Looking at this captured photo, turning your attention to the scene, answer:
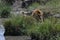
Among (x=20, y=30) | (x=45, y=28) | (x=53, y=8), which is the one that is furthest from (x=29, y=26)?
(x=53, y=8)

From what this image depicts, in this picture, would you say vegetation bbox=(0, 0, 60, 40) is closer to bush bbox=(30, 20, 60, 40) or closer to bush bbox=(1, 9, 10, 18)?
bush bbox=(30, 20, 60, 40)

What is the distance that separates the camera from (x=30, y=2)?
700 inches

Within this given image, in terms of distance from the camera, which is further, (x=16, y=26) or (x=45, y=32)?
(x=16, y=26)

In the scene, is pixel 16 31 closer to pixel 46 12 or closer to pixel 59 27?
pixel 59 27

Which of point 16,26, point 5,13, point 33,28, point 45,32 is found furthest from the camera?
point 5,13

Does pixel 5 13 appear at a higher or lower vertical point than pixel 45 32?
lower

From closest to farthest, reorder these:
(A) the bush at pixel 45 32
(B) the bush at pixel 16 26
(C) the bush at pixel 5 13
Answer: (A) the bush at pixel 45 32, (B) the bush at pixel 16 26, (C) the bush at pixel 5 13

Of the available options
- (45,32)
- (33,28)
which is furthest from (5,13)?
(45,32)

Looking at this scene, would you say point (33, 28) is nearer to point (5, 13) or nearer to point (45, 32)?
point (45, 32)

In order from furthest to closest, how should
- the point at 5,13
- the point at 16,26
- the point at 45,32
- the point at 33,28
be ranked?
the point at 5,13 < the point at 16,26 < the point at 33,28 < the point at 45,32

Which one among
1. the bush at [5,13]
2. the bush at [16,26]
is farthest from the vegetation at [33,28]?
the bush at [5,13]

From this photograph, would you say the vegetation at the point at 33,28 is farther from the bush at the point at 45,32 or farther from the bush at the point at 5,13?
the bush at the point at 5,13

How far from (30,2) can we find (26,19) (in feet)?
22.2

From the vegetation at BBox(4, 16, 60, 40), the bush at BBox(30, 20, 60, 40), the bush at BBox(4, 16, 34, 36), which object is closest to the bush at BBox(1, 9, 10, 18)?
the vegetation at BBox(4, 16, 60, 40)
